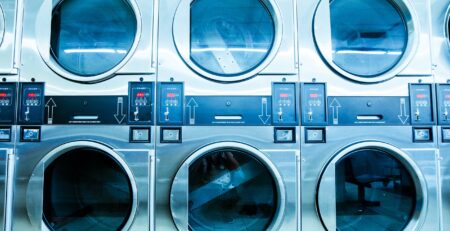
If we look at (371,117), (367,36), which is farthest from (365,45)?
(371,117)

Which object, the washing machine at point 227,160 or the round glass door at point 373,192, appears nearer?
the washing machine at point 227,160

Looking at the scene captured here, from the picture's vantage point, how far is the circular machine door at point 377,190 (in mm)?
1858

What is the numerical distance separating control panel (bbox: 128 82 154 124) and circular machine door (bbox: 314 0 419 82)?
3.81ft

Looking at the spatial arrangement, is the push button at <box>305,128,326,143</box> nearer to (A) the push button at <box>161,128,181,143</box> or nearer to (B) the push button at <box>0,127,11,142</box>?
(A) the push button at <box>161,128,181,143</box>

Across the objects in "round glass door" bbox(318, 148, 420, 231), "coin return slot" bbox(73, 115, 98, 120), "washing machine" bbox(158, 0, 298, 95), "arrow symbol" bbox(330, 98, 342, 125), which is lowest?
"round glass door" bbox(318, 148, 420, 231)

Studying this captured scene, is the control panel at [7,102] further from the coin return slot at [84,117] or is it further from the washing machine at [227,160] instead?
the washing machine at [227,160]

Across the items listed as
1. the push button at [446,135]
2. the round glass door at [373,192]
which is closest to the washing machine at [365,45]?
the push button at [446,135]

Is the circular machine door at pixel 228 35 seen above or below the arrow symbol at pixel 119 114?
above

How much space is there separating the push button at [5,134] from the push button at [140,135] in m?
0.80

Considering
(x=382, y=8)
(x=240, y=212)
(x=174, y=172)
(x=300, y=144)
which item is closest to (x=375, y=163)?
(x=300, y=144)

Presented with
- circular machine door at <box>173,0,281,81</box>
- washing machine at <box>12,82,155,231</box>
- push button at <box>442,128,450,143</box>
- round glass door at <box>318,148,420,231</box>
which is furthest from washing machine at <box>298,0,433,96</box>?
washing machine at <box>12,82,155,231</box>

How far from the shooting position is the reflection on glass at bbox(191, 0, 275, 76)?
1981mm

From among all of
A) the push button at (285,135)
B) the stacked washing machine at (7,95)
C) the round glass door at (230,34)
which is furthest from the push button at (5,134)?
the push button at (285,135)

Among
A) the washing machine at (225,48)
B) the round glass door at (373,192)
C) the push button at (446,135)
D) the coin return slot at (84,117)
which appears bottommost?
the round glass door at (373,192)
